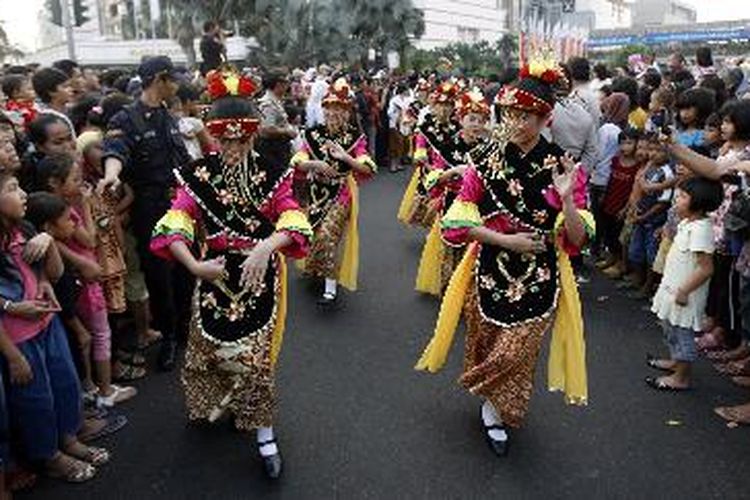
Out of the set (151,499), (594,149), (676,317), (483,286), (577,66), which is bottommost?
(151,499)

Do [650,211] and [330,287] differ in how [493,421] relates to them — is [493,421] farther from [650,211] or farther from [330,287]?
[650,211]

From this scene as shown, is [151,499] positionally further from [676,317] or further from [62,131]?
[676,317]

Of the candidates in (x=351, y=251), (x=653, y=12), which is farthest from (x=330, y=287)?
(x=653, y=12)

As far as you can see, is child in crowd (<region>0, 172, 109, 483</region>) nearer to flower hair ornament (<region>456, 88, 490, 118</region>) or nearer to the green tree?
flower hair ornament (<region>456, 88, 490, 118</region>)

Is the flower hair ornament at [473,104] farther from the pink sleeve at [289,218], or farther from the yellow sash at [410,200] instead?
the pink sleeve at [289,218]

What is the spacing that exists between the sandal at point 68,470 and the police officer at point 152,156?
1.33 meters

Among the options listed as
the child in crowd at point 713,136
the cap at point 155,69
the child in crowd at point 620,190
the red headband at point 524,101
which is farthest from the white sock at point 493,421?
the child in crowd at point 620,190

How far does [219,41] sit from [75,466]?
6.90m

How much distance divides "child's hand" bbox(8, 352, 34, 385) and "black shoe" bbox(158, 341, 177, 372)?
172 centimetres

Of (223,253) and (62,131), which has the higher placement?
(62,131)

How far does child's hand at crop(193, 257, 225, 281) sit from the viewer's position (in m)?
3.32

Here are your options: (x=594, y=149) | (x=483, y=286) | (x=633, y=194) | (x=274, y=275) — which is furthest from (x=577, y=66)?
(x=274, y=275)

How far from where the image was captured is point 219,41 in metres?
9.51

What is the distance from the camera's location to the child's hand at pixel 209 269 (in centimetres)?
332
